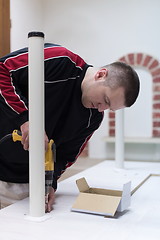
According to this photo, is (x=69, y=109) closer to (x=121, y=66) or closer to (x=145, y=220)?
(x=121, y=66)

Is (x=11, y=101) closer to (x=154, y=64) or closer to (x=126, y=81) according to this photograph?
(x=126, y=81)

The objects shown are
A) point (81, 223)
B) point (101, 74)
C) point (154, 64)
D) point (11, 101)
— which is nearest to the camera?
point (81, 223)

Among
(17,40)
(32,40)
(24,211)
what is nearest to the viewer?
(32,40)

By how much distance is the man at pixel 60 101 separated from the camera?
3.43ft

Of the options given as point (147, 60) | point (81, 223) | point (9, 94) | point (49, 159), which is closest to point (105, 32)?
point (147, 60)

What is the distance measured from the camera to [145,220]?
0.92m

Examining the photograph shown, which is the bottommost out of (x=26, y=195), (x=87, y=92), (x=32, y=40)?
(x=26, y=195)

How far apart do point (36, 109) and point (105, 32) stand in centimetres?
360

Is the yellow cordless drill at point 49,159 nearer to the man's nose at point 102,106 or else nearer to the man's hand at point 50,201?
the man's hand at point 50,201

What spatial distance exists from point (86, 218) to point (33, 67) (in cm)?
46

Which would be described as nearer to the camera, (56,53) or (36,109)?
(36,109)

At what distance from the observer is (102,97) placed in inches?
43.1

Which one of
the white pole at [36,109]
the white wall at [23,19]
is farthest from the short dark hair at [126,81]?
the white wall at [23,19]

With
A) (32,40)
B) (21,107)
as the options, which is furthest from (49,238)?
(32,40)
